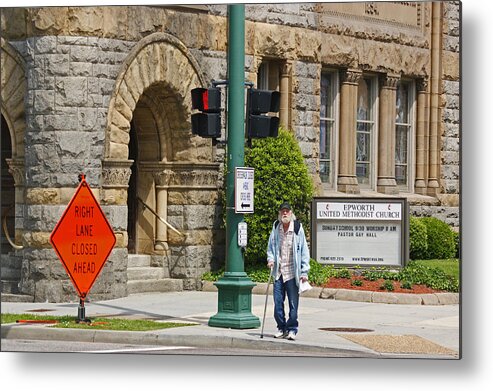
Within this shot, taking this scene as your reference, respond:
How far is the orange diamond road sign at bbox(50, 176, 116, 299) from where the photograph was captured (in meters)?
17.2

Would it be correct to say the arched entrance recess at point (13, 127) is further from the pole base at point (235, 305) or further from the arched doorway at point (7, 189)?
the pole base at point (235, 305)

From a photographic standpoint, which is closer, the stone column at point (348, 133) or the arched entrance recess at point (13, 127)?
the arched entrance recess at point (13, 127)

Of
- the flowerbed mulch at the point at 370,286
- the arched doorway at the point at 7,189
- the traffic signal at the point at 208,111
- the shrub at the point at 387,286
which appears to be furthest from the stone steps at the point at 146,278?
the traffic signal at the point at 208,111

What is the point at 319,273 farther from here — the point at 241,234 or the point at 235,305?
the point at 241,234

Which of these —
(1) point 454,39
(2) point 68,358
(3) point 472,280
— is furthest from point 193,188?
(3) point 472,280

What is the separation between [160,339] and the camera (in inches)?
651

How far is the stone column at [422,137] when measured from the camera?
953 inches

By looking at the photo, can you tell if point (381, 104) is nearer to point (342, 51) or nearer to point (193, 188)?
point (342, 51)

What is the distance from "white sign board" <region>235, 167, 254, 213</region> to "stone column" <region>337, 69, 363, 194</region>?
665 centimetres

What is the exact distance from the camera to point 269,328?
17.4m

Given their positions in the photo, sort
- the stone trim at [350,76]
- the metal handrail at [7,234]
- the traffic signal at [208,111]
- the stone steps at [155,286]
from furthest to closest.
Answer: the stone trim at [350,76] < the stone steps at [155,286] < the metal handrail at [7,234] < the traffic signal at [208,111]

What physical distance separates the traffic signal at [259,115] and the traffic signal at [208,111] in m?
0.38

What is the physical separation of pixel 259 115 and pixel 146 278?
209 inches

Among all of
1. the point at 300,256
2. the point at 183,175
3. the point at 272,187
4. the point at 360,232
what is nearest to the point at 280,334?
the point at 300,256
